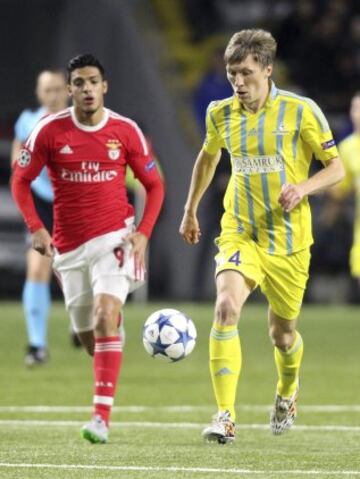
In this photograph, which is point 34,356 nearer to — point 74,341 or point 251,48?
point 74,341

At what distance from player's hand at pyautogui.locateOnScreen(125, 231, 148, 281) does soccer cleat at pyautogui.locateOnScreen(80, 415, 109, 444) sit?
998 mm

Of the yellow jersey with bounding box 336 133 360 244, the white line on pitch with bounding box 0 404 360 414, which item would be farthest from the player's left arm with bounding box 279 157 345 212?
the yellow jersey with bounding box 336 133 360 244

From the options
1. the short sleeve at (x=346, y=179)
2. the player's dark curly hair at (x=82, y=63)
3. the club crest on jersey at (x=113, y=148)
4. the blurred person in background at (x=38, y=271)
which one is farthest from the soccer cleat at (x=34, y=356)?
the player's dark curly hair at (x=82, y=63)

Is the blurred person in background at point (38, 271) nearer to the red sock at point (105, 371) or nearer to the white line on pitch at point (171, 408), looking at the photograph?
the white line on pitch at point (171, 408)

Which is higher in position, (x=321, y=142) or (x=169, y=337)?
(x=321, y=142)

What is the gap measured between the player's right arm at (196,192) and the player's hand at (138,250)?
23 cm

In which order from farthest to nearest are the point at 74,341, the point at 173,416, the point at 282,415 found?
1. the point at 74,341
2. the point at 173,416
3. the point at 282,415

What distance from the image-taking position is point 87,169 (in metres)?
9.41

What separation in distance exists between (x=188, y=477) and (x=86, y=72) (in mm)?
2839

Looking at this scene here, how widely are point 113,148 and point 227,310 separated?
1.30 metres

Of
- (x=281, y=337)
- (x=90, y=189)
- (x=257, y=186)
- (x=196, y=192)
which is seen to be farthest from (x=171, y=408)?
(x=257, y=186)

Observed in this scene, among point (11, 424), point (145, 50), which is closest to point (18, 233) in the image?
point (145, 50)

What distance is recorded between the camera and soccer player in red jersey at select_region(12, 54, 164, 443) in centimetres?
925

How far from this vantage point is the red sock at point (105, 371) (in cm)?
884
